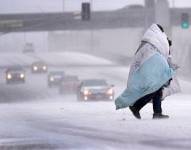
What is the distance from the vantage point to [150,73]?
12062mm

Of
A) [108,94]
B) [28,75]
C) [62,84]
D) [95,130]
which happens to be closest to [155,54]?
[95,130]

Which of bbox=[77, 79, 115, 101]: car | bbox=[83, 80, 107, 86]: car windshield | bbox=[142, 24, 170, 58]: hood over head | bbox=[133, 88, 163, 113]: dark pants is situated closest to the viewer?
bbox=[133, 88, 163, 113]: dark pants

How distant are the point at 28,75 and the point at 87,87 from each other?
42.9m

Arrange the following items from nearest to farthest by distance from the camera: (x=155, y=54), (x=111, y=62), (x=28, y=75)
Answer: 1. (x=155, y=54)
2. (x=28, y=75)
3. (x=111, y=62)

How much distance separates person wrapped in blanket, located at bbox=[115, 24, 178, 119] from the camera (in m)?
12.0

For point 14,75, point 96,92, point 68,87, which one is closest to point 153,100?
point 96,92

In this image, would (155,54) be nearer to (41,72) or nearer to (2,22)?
(41,72)

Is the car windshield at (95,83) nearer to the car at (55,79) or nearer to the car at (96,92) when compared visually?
the car at (96,92)

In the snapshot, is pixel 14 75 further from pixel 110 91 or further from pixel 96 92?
pixel 110 91

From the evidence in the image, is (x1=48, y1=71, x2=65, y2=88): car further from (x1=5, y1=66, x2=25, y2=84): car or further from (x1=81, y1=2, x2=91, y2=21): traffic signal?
(x1=81, y1=2, x2=91, y2=21): traffic signal

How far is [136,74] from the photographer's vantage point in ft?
40.3

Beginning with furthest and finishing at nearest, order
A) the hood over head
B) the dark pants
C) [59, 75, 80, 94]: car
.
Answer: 1. [59, 75, 80, 94]: car
2. the hood over head
3. the dark pants

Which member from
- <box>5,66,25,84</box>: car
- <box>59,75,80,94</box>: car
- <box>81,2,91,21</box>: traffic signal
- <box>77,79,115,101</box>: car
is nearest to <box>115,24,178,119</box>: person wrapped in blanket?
<box>77,79,115,101</box>: car

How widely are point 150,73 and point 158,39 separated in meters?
0.65
